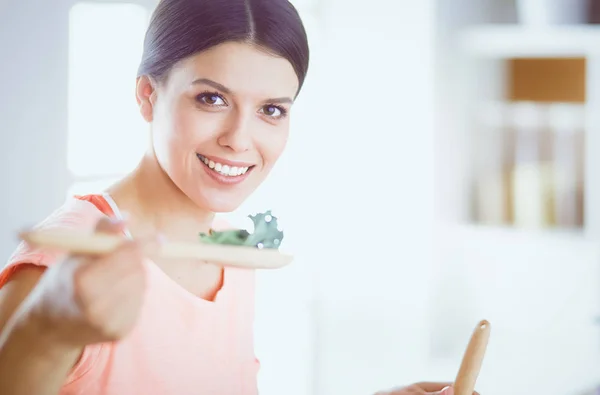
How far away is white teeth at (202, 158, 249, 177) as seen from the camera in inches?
27.1

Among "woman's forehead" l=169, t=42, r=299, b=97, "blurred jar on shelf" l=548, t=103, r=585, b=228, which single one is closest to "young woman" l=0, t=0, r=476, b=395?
"woman's forehead" l=169, t=42, r=299, b=97

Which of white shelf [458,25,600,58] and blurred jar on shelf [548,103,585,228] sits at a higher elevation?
white shelf [458,25,600,58]

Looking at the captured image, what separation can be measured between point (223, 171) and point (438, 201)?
116cm

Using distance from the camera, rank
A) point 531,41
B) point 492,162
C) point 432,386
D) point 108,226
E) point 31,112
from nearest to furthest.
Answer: point 108,226, point 432,386, point 31,112, point 531,41, point 492,162

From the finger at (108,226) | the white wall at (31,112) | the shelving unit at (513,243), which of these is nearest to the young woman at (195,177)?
the finger at (108,226)

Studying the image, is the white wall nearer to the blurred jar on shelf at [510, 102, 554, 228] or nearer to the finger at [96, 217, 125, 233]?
the finger at [96, 217, 125, 233]

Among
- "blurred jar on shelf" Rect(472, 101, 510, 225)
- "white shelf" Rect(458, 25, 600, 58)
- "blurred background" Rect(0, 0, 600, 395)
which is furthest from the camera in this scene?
"blurred jar on shelf" Rect(472, 101, 510, 225)

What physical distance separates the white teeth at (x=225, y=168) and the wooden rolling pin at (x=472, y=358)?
23cm

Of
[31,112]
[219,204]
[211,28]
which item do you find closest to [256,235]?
[219,204]

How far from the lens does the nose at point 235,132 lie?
68cm

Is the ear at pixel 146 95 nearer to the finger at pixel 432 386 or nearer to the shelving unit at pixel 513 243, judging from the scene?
the finger at pixel 432 386

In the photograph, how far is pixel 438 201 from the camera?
179 centimetres

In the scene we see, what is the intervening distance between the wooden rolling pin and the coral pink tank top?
0.19m

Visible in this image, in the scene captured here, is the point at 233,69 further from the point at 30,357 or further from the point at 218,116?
the point at 30,357
